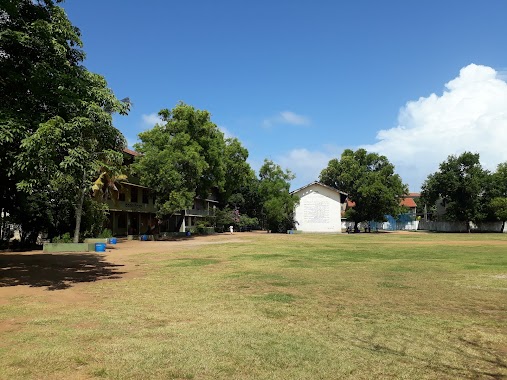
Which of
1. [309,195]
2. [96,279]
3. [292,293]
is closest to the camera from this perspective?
[292,293]

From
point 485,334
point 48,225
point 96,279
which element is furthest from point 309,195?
point 485,334

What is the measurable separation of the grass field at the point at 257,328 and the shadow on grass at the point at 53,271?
473mm

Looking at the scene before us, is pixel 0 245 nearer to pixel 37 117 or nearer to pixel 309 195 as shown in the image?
pixel 37 117

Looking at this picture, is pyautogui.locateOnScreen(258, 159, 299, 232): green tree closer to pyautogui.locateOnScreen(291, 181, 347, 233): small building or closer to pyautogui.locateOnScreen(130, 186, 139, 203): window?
pyautogui.locateOnScreen(291, 181, 347, 233): small building

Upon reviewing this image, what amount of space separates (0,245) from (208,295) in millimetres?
21283

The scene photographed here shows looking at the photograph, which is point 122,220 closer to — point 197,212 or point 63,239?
point 197,212

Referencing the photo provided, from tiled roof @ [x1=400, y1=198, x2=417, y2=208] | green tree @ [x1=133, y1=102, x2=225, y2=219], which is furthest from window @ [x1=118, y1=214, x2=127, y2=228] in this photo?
tiled roof @ [x1=400, y1=198, x2=417, y2=208]

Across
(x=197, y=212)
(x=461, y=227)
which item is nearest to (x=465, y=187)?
(x=461, y=227)

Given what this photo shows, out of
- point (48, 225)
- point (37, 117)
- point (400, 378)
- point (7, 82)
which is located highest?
point (7, 82)

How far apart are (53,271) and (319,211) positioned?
180 feet

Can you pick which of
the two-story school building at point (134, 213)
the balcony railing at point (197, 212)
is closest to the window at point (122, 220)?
the two-story school building at point (134, 213)

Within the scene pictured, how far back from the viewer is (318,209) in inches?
2667

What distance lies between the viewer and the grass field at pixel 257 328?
5.38 metres

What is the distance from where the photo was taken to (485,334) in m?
7.02
